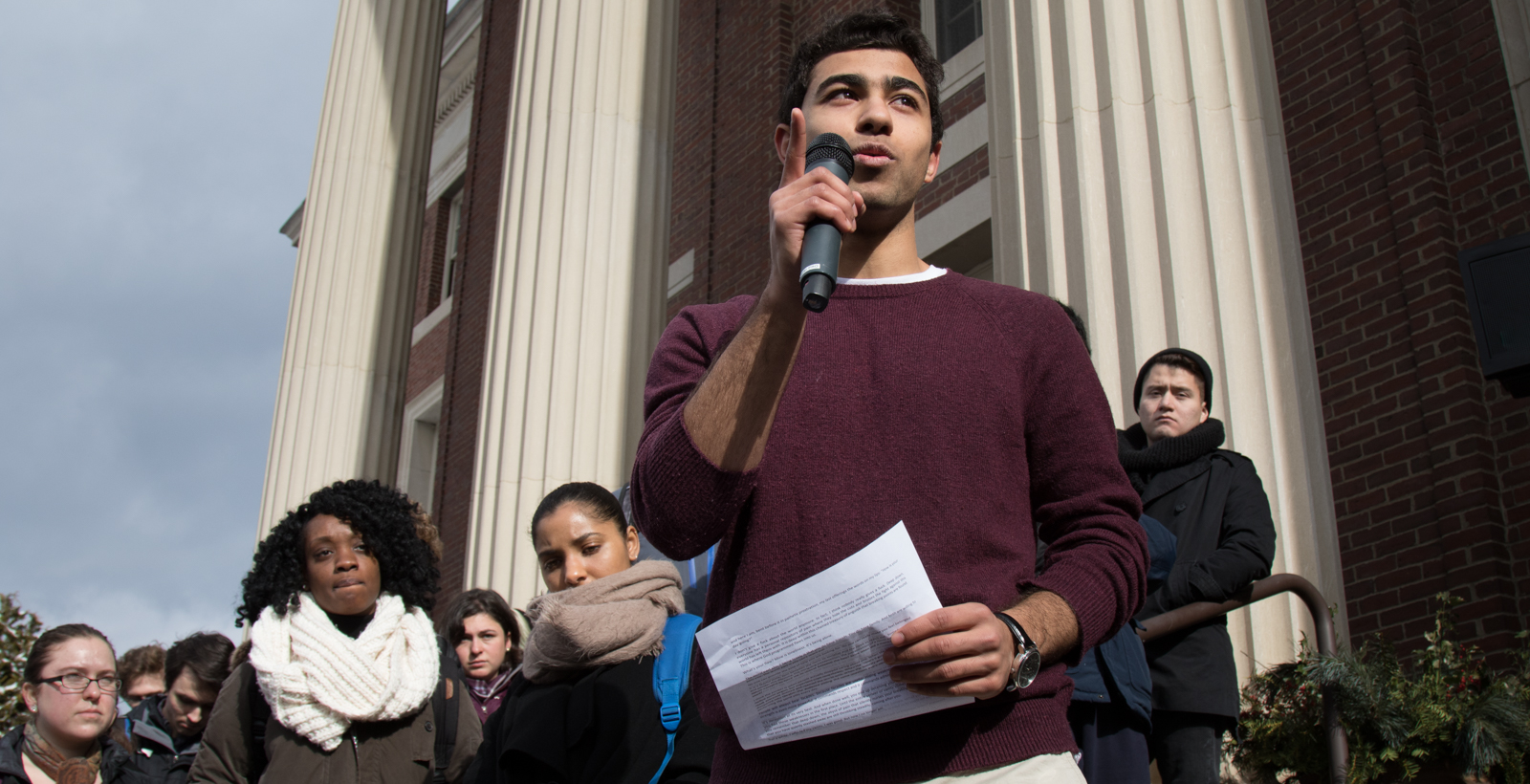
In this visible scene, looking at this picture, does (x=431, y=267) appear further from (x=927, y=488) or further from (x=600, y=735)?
(x=927, y=488)

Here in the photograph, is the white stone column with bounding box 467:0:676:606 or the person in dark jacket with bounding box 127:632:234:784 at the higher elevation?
the white stone column with bounding box 467:0:676:606

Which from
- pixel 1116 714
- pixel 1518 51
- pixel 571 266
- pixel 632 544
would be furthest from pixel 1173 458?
pixel 571 266

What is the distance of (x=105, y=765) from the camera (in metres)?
4.29

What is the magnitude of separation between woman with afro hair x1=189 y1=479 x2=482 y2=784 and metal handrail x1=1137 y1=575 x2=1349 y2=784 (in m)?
Answer: 1.97

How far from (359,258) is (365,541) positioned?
25.6ft

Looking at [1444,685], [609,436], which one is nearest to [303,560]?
[1444,685]

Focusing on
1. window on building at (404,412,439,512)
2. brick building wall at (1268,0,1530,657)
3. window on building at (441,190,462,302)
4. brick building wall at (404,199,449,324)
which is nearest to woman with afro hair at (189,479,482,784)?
Answer: brick building wall at (1268,0,1530,657)

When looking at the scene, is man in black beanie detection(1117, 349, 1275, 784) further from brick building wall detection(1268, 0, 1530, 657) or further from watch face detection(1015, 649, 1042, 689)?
brick building wall detection(1268, 0, 1530, 657)

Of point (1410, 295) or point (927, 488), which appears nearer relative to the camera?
point (927, 488)

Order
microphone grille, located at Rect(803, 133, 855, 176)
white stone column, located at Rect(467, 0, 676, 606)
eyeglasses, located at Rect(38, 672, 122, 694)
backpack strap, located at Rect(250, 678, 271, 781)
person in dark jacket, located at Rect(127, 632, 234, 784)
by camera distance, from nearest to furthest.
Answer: microphone grille, located at Rect(803, 133, 855, 176), backpack strap, located at Rect(250, 678, 271, 781), eyeglasses, located at Rect(38, 672, 122, 694), person in dark jacket, located at Rect(127, 632, 234, 784), white stone column, located at Rect(467, 0, 676, 606)

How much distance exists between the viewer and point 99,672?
4.48 m

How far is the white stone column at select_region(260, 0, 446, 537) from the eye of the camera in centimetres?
Answer: 1055

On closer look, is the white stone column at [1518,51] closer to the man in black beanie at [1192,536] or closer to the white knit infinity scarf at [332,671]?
the man in black beanie at [1192,536]

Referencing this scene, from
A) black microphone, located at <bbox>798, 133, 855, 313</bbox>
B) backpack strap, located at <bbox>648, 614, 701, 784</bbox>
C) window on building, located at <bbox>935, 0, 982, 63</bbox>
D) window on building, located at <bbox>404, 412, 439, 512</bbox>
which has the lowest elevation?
backpack strap, located at <bbox>648, 614, 701, 784</bbox>
